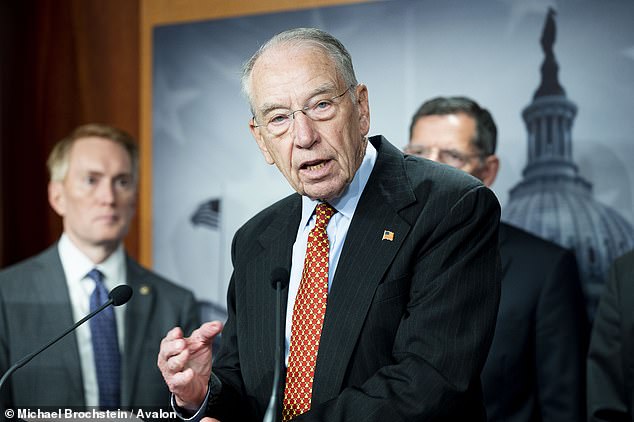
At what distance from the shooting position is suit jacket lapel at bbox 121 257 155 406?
354 cm

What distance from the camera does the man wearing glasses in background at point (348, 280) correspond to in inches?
76.2

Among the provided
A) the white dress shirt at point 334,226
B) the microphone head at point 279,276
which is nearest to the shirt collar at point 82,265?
the white dress shirt at point 334,226

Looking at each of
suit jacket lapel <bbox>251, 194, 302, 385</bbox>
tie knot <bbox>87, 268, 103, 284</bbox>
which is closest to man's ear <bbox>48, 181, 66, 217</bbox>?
tie knot <bbox>87, 268, 103, 284</bbox>

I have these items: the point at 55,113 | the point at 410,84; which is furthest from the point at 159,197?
the point at 410,84

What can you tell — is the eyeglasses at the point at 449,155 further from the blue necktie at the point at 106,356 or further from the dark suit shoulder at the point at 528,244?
the blue necktie at the point at 106,356

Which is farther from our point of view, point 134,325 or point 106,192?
point 106,192

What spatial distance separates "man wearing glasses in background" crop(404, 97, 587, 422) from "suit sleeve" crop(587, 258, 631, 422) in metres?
0.14

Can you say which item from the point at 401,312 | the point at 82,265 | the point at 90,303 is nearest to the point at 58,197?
the point at 82,265

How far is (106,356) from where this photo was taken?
11.7ft

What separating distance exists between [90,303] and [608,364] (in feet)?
6.86

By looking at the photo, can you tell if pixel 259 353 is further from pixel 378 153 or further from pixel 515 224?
pixel 515 224

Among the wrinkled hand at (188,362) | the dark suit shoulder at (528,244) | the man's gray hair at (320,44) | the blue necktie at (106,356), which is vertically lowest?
the blue necktie at (106,356)

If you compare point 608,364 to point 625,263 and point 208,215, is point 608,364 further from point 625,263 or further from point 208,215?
point 208,215

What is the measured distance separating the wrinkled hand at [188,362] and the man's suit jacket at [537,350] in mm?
1494
